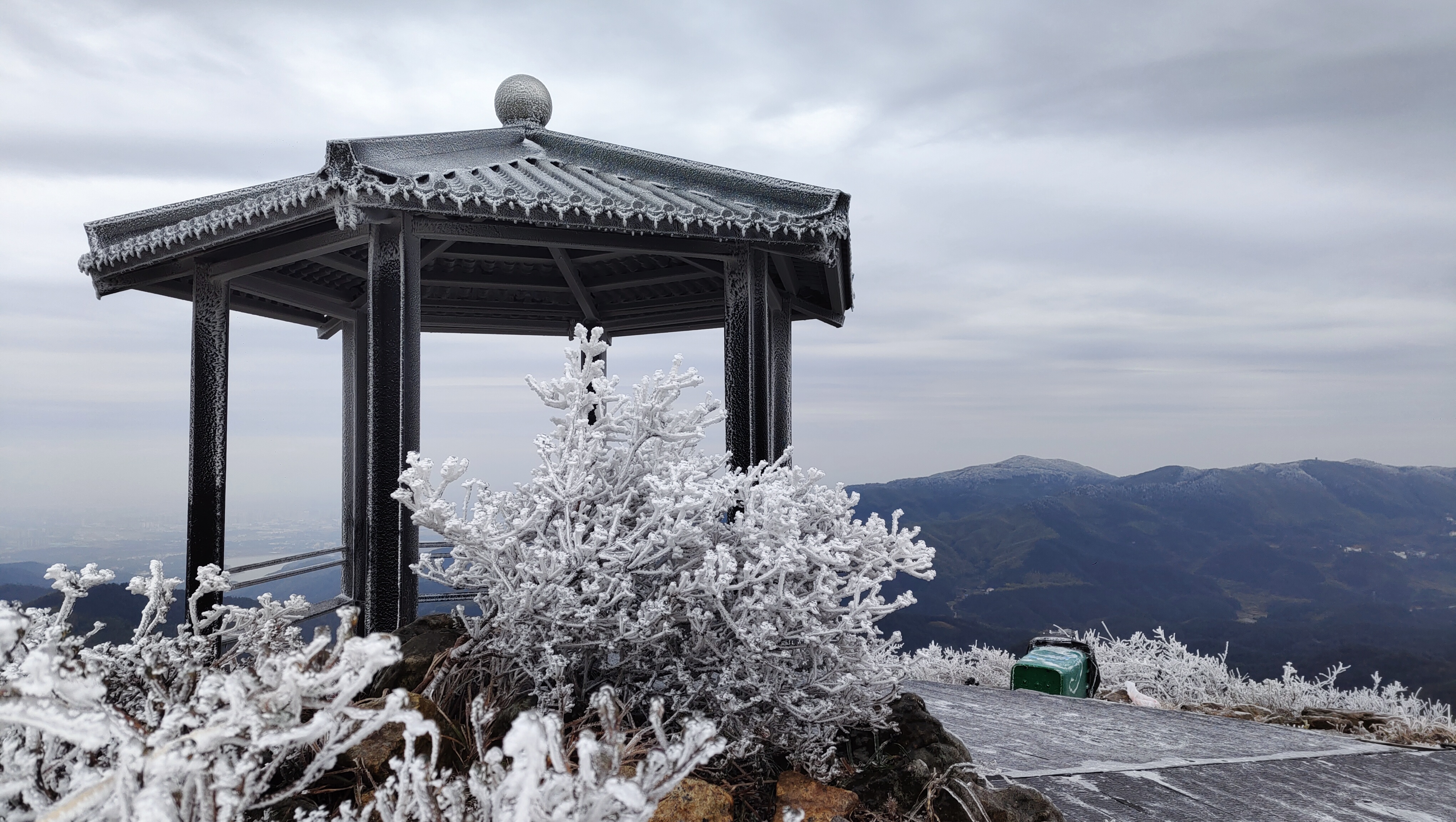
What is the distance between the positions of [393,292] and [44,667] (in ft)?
12.3

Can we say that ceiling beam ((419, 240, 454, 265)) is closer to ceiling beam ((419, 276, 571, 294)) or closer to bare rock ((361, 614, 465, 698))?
ceiling beam ((419, 276, 571, 294))

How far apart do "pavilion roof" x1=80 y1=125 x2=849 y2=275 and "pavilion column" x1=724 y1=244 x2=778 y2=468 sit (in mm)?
438

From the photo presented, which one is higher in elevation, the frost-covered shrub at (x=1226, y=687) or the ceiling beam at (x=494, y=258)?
the ceiling beam at (x=494, y=258)

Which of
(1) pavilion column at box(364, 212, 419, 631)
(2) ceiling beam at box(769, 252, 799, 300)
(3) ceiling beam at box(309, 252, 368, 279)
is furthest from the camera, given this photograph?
(3) ceiling beam at box(309, 252, 368, 279)

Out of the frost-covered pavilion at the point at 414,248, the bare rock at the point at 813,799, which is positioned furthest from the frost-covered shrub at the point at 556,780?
→ the frost-covered pavilion at the point at 414,248

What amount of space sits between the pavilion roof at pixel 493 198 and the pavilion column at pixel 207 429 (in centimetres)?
47

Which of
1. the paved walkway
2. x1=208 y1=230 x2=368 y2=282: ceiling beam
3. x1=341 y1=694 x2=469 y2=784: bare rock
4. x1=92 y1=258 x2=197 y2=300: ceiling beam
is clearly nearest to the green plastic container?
the paved walkway

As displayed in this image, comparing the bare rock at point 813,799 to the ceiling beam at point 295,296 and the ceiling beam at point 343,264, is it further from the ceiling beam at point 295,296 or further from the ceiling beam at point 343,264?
the ceiling beam at point 343,264

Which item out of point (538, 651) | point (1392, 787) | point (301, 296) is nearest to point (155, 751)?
point (538, 651)

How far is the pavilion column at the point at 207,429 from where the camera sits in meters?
6.07

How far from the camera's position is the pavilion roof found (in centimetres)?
469

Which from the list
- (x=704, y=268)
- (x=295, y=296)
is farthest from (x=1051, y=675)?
(x=295, y=296)

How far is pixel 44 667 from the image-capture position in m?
1.48

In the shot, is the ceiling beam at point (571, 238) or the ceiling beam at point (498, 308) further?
the ceiling beam at point (498, 308)
